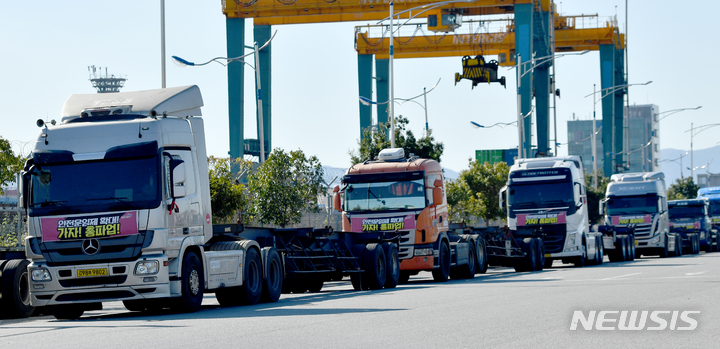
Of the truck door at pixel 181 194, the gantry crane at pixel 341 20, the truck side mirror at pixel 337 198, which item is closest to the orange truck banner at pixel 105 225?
the truck door at pixel 181 194

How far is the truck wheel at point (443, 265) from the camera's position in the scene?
23.3 m

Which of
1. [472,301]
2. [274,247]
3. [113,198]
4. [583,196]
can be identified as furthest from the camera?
[583,196]

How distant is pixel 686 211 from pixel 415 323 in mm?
40619

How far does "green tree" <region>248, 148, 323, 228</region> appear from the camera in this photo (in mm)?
32906

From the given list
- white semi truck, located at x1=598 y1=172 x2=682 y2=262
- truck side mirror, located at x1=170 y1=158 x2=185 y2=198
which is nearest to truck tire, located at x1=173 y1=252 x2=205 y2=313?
truck side mirror, located at x1=170 y1=158 x2=185 y2=198

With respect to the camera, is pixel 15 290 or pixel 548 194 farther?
pixel 548 194

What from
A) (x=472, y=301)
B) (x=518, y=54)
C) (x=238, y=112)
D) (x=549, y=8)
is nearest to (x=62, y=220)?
(x=472, y=301)

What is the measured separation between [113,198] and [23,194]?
1.38 m

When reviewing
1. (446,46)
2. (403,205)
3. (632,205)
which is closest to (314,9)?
(446,46)

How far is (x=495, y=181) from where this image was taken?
56.7 m

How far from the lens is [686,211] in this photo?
4912cm

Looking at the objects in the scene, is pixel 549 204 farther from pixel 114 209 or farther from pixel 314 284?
Result: pixel 114 209

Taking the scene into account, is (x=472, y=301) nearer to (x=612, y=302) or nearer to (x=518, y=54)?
(x=612, y=302)

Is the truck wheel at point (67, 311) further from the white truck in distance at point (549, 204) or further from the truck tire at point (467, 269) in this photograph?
the white truck in distance at point (549, 204)
